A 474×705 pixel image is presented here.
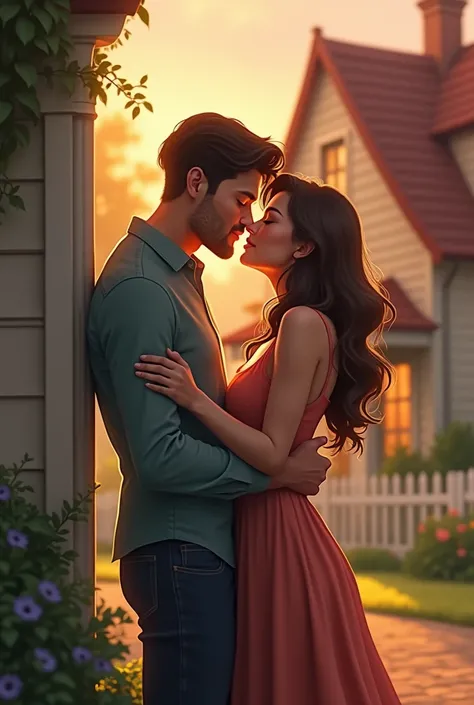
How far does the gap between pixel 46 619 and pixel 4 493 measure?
374 mm

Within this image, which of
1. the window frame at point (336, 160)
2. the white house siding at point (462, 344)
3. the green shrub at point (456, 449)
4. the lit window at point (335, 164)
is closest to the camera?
the green shrub at point (456, 449)

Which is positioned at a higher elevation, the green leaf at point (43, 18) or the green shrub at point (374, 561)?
the green leaf at point (43, 18)

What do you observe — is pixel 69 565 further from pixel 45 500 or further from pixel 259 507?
pixel 259 507

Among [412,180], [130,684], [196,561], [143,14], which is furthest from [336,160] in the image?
[196,561]

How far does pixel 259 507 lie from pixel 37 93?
1.29m

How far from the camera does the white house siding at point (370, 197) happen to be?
16.4 m

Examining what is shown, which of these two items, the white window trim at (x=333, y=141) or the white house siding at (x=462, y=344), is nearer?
the white house siding at (x=462, y=344)

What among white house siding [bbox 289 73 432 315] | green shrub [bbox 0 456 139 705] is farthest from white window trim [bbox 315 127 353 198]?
green shrub [bbox 0 456 139 705]

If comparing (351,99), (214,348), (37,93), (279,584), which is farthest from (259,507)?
(351,99)

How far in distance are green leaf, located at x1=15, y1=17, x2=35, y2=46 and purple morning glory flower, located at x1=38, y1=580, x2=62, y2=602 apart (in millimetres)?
1392

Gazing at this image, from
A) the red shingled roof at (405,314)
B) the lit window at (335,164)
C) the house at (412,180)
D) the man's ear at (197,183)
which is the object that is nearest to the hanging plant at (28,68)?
the man's ear at (197,183)

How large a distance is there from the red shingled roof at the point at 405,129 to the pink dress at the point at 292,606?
12.5 m

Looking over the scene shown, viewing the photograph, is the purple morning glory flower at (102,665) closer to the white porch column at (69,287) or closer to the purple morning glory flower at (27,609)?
the purple morning glory flower at (27,609)

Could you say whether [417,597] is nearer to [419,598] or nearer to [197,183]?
[419,598]
